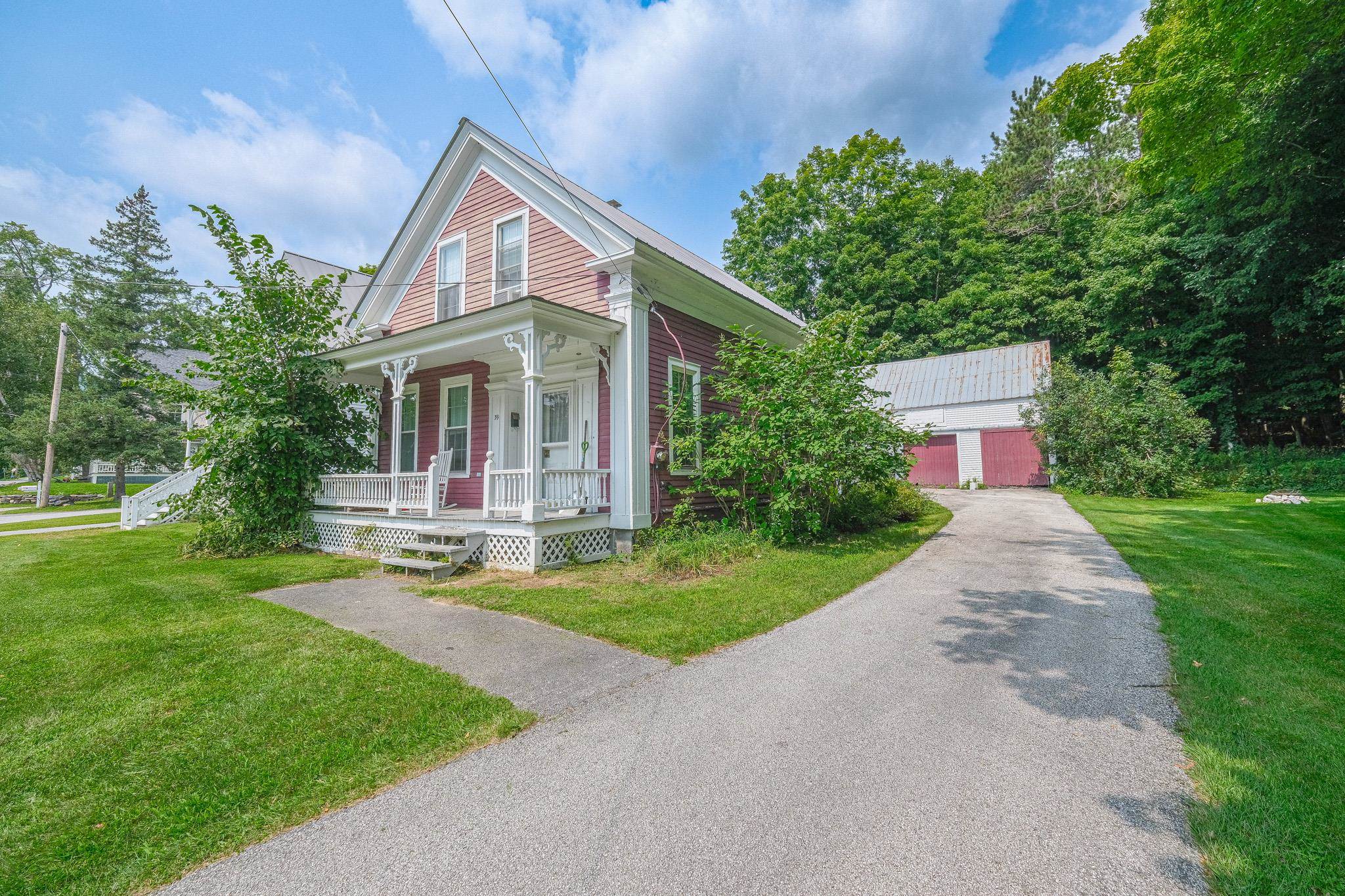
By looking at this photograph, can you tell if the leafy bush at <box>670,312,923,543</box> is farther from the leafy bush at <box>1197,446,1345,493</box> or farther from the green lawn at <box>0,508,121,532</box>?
the green lawn at <box>0,508,121,532</box>

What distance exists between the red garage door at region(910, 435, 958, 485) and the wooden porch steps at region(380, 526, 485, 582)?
741 inches

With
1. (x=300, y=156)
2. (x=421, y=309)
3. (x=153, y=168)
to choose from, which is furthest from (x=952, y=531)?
(x=153, y=168)

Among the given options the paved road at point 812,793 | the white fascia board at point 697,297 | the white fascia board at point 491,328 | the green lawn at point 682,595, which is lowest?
the paved road at point 812,793

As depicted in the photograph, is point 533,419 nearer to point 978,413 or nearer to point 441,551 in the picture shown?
point 441,551

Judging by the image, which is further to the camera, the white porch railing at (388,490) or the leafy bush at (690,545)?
the white porch railing at (388,490)

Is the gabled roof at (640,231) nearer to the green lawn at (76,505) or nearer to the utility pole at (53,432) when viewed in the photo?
the green lawn at (76,505)

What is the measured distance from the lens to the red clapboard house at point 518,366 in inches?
314

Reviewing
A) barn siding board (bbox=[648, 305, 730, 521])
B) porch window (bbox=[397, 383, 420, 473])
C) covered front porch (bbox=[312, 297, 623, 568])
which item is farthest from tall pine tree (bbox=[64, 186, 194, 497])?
barn siding board (bbox=[648, 305, 730, 521])

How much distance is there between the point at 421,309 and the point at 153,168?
547 centimetres

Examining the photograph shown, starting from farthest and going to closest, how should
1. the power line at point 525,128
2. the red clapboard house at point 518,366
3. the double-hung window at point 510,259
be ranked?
Answer: the double-hung window at point 510,259 → the red clapboard house at point 518,366 → the power line at point 525,128

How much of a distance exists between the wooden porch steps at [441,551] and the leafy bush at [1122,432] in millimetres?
17402

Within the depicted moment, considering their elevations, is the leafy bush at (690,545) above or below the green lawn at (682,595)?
above

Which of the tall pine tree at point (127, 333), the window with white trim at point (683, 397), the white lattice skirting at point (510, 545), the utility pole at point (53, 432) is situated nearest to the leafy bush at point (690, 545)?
the white lattice skirting at point (510, 545)

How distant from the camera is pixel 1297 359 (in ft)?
65.9
